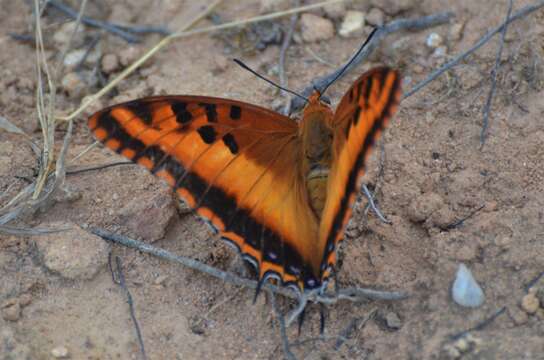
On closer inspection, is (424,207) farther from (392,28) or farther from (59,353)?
(59,353)

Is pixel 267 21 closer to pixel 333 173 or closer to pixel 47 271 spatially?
pixel 333 173

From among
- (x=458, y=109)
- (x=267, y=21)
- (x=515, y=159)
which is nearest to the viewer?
(x=515, y=159)

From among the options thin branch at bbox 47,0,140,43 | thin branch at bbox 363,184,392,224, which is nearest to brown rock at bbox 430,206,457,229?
thin branch at bbox 363,184,392,224

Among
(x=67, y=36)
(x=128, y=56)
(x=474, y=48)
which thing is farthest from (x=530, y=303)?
(x=67, y=36)

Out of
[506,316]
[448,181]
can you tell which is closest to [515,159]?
[448,181]

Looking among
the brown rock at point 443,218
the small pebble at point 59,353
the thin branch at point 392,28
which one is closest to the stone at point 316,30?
the thin branch at point 392,28

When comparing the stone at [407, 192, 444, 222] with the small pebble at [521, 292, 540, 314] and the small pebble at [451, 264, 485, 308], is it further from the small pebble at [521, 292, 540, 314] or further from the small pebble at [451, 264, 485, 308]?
the small pebble at [521, 292, 540, 314]

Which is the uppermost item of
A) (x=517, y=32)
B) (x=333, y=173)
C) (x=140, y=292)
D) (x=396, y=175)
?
(x=517, y=32)

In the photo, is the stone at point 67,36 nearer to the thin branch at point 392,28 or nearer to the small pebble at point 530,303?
the thin branch at point 392,28
